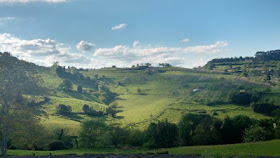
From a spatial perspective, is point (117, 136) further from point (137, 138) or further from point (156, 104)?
point (156, 104)

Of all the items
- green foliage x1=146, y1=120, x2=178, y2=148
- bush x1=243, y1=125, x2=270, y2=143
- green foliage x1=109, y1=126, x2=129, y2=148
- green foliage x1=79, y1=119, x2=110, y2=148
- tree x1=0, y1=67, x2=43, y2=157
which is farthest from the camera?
green foliage x1=109, y1=126, x2=129, y2=148

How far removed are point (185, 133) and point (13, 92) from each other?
5841 centimetres

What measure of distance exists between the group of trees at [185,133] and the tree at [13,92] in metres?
40.4

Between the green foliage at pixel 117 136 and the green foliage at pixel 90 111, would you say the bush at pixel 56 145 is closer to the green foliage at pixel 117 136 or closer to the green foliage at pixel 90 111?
the green foliage at pixel 117 136

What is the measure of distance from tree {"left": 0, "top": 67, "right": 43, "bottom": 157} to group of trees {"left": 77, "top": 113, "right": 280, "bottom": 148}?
133 ft

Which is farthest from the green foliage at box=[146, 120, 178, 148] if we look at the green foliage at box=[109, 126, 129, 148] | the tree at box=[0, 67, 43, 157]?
the tree at box=[0, 67, 43, 157]

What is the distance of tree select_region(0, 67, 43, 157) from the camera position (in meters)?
27.9

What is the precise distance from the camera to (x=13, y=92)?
2828 cm

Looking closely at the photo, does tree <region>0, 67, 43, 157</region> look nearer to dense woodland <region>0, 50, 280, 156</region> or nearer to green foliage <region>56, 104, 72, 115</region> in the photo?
dense woodland <region>0, 50, 280, 156</region>

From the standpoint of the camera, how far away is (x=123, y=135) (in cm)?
7831

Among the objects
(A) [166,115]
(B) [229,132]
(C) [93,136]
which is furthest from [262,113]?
(C) [93,136]

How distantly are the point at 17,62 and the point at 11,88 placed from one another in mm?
3430

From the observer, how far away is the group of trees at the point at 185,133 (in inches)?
2694

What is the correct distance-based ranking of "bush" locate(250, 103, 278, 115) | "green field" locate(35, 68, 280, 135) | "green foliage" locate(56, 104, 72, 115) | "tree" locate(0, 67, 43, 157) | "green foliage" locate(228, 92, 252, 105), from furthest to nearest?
"green foliage" locate(228, 92, 252, 105) → "bush" locate(250, 103, 278, 115) → "green foliage" locate(56, 104, 72, 115) → "green field" locate(35, 68, 280, 135) → "tree" locate(0, 67, 43, 157)
